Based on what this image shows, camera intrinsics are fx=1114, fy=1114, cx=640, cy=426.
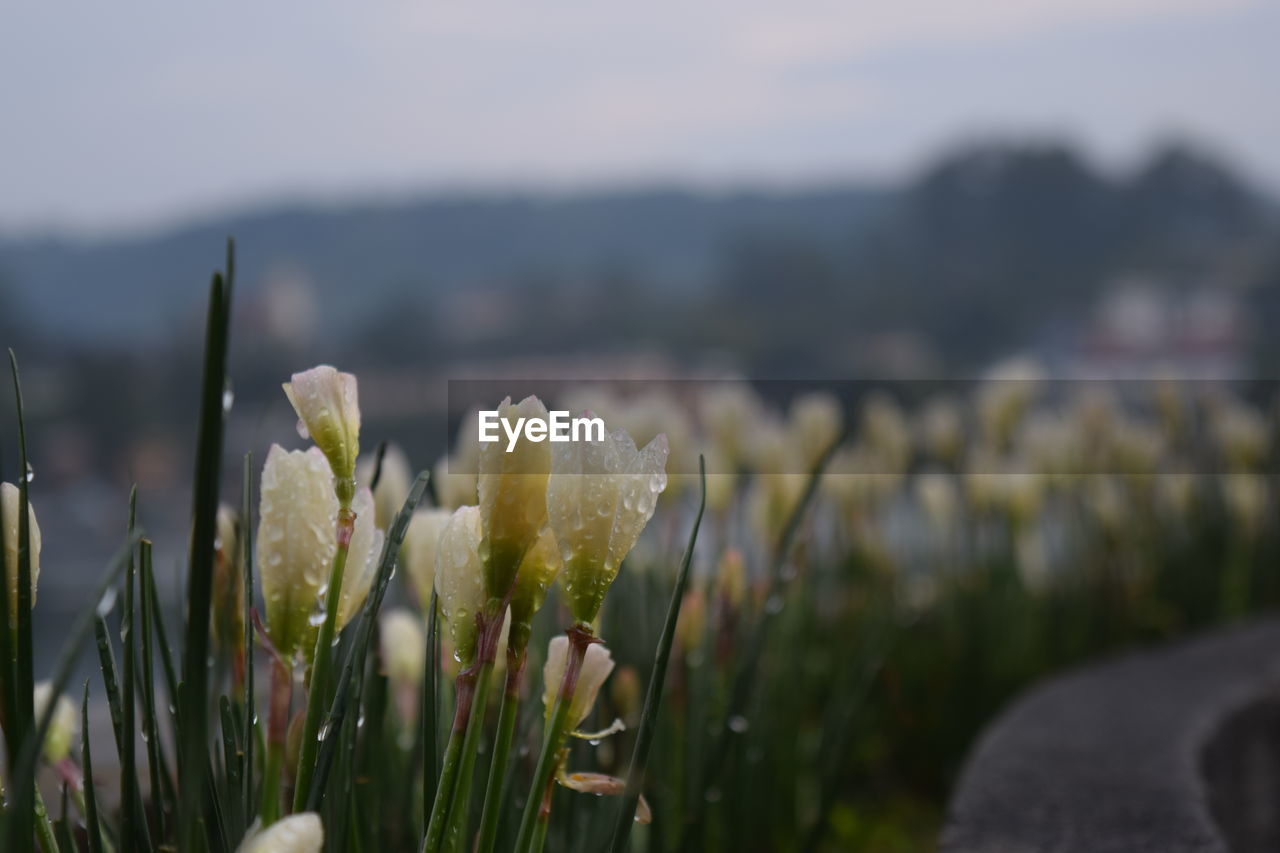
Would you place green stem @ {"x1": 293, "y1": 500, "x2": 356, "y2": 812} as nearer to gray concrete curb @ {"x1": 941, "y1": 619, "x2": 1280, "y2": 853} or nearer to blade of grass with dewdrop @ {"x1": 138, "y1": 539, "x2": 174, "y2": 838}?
blade of grass with dewdrop @ {"x1": 138, "y1": 539, "x2": 174, "y2": 838}

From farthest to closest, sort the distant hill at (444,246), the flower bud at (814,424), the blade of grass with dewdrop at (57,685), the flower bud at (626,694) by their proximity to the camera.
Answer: the distant hill at (444,246) → the flower bud at (814,424) → the flower bud at (626,694) → the blade of grass with dewdrop at (57,685)

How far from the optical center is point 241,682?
0.72 meters

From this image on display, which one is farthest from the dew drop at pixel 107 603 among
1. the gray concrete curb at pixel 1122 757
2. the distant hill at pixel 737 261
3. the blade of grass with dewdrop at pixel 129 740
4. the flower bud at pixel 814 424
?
the distant hill at pixel 737 261

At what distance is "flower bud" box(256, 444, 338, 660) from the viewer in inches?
17.8

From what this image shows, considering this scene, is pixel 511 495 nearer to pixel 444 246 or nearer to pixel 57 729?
pixel 57 729

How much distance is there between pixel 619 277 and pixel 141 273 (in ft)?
40.9

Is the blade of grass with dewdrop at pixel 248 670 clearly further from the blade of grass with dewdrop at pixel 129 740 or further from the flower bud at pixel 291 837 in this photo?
the flower bud at pixel 291 837

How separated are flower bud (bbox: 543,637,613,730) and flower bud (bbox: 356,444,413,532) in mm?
196

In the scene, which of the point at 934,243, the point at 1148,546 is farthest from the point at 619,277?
the point at 1148,546

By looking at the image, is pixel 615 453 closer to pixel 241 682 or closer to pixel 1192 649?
pixel 241 682

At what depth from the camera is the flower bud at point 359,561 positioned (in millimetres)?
503

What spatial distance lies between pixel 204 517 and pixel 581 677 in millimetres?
202

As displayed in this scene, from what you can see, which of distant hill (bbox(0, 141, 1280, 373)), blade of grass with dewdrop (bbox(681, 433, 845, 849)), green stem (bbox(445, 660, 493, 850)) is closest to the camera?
green stem (bbox(445, 660, 493, 850))

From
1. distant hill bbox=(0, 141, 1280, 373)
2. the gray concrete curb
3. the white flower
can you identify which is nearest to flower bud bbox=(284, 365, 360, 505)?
the white flower
